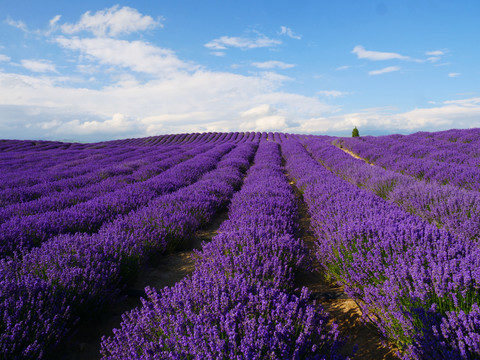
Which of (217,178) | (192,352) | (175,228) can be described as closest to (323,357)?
(192,352)

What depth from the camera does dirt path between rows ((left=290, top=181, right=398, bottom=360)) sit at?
1656 mm

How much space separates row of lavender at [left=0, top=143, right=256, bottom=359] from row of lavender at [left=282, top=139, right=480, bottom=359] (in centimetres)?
171

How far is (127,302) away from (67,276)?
615 mm

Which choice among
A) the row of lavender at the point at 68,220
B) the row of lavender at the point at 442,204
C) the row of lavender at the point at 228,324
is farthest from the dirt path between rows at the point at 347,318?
the row of lavender at the point at 68,220

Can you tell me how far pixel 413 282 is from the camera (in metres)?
1.52

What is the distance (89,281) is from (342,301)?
6.24 feet

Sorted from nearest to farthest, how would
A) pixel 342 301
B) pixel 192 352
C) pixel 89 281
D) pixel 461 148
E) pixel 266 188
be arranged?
pixel 192 352 < pixel 89 281 < pixel 342 301 < pixel 266 188 < pixel 461 148

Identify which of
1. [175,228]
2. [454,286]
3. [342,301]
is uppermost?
[454,286]

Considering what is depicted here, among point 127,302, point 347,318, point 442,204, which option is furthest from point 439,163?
point 127,302

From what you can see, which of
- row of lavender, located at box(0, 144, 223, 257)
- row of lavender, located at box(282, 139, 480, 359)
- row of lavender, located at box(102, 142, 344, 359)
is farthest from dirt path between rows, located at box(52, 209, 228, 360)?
row of lavender, located at box(282, 139, 480, 359)

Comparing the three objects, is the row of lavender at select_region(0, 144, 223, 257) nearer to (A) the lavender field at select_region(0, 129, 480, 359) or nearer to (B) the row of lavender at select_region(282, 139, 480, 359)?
(A) the lavender field at select_region(0, 129, 480, 359)

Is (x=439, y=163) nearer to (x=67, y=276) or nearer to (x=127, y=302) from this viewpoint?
(x=127, y=302)

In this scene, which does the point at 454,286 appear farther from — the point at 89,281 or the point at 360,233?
the point at 89,281

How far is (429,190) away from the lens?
3744 millimetres
